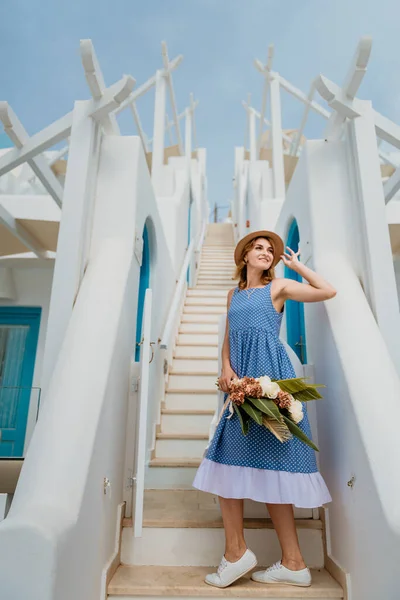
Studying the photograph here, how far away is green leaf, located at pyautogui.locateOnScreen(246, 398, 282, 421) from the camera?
186 centimetres

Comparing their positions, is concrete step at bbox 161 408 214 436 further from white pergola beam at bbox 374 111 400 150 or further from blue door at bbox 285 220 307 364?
white pergola beam at bbox 374 111 400 150

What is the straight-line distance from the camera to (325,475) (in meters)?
2.35

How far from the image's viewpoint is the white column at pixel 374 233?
2363 mm

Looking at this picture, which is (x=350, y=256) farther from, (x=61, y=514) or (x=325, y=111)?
(x=325, y=111)

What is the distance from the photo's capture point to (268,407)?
6.16 feet

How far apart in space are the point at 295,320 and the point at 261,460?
1.90 metres

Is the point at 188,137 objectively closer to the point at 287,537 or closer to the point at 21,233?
the point at 21,233

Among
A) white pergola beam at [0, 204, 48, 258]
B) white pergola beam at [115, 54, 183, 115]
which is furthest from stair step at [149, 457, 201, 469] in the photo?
white pergola beam at [115, 54, 183, 115]

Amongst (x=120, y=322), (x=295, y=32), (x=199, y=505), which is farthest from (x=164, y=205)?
(x=199, y=505)

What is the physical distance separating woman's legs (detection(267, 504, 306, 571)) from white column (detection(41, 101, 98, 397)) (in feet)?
4.50

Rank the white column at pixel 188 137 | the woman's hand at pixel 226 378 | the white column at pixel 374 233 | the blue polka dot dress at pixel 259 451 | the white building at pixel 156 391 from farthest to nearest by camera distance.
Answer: the white column at pixel 188 137
the white column at pixel 374 233
the woman's hand at pixel 226 378
the blue polka dot dress at pixel 259 451
the white building at pixel 156 391

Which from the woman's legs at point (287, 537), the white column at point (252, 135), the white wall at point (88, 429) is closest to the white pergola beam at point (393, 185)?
the white wall at point (88, 429)

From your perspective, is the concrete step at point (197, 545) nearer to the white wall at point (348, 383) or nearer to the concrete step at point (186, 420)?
the white wall at point (348, 383)

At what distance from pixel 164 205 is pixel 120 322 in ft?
12.3
